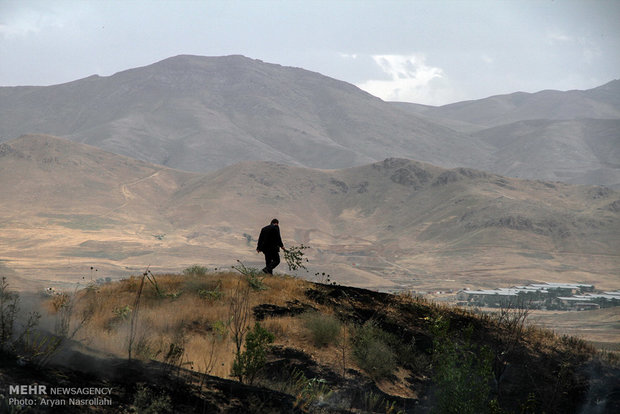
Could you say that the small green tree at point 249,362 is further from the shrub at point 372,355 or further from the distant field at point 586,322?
the distant field at point 586,322

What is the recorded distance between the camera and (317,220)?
12250 centimetres

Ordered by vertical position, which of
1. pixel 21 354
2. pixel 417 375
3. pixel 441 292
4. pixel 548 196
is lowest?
pixel 441 292

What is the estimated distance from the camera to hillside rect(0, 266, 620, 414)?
5242mm

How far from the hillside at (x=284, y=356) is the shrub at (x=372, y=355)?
2 centimetres

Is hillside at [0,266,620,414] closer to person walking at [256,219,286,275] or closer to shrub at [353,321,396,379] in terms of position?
shrub at [353,321,396,379]

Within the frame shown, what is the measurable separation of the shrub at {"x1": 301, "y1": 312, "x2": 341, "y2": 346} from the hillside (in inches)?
0.9

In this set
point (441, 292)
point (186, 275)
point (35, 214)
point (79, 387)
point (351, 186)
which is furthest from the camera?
point (351, 186)

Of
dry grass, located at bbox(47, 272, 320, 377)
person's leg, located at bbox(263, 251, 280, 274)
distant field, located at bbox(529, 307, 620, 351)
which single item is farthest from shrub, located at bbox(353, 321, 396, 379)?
distant field, located at bbox(529, 307, 620, 351)

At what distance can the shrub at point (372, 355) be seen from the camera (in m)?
9.41

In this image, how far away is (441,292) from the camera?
69.1 metres

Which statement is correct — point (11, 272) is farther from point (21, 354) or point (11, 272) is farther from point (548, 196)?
point (548, 196)

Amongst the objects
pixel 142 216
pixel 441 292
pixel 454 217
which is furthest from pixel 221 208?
pixel 441 292

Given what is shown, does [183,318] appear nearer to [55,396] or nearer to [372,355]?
[372,355]

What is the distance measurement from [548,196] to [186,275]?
409ft
